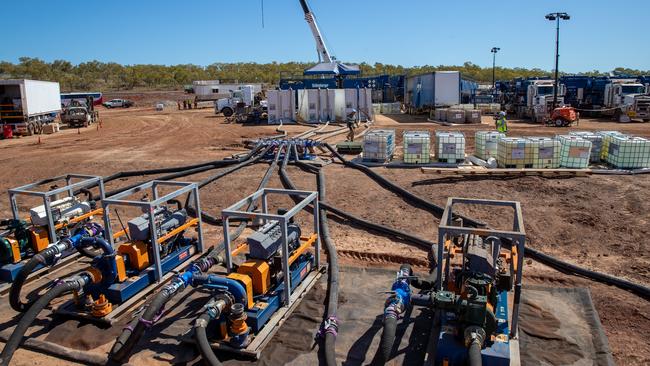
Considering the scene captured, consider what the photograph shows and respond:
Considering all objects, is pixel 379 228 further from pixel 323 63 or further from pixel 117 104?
pixel 117 104

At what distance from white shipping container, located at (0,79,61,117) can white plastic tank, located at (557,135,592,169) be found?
2990 centimetres

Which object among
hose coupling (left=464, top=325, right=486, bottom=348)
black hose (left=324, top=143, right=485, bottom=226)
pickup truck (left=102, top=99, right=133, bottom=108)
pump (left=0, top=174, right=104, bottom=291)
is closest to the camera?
hose coupling (left=464, top=325, right=486, bottom=348)

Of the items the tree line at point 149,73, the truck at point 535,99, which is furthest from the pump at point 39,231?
the tree line at point 149,73

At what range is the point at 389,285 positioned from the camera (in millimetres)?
8102

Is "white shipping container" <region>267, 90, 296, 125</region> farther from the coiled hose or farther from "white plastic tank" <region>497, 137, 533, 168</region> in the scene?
the coiled hose

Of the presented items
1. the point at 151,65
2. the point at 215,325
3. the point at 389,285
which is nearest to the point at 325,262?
the point at 389,285

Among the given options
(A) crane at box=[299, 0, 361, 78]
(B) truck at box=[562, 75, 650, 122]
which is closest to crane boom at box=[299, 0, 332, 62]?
(A) crane at box=[299, 0, 361, 78]

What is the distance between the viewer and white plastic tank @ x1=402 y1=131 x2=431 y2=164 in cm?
1648

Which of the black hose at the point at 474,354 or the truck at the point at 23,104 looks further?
the truck at the point at 23,104

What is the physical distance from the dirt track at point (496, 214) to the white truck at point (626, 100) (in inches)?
639

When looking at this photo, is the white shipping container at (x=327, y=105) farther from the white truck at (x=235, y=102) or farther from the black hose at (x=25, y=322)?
the black hose at (x=25, y=322)

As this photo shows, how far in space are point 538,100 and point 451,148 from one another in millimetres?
20198

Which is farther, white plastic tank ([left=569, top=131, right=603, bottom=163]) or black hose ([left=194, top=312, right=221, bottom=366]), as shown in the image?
white plastic tank ([left=569, top=131, right=603, bottom=163])

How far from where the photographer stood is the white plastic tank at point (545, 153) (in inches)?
588
